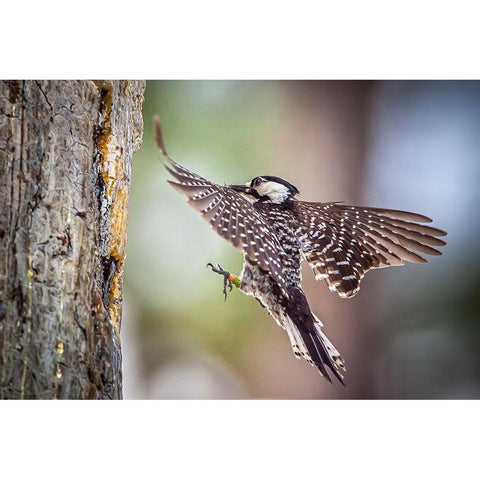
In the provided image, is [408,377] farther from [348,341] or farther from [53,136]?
→ [53,136]

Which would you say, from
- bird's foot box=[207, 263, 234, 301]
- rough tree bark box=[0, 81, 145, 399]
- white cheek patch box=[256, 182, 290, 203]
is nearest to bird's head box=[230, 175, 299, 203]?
white cheek patch box=[256, 182, 290, 203]

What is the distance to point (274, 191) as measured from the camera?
2.53m

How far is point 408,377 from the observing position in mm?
2518

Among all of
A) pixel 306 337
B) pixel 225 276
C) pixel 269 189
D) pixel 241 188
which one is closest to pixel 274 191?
pixel 269 189

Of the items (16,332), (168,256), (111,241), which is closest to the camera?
(16,332)

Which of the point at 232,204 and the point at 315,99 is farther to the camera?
the point at 315,99

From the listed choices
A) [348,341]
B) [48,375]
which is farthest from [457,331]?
[48,375]

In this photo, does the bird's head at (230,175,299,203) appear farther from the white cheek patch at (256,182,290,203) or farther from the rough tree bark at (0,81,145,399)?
the rough tree bark at (0,81,145,399)

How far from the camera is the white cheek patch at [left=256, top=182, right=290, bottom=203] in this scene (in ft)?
8.26

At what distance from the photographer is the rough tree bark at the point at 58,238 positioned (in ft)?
6.51

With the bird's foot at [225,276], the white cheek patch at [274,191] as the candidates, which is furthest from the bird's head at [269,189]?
the bird's foot at [225,276]

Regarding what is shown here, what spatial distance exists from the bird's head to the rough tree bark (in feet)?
1.90

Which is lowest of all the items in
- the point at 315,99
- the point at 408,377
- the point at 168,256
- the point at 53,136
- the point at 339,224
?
the point at 408,377

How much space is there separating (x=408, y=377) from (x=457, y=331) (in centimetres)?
30
